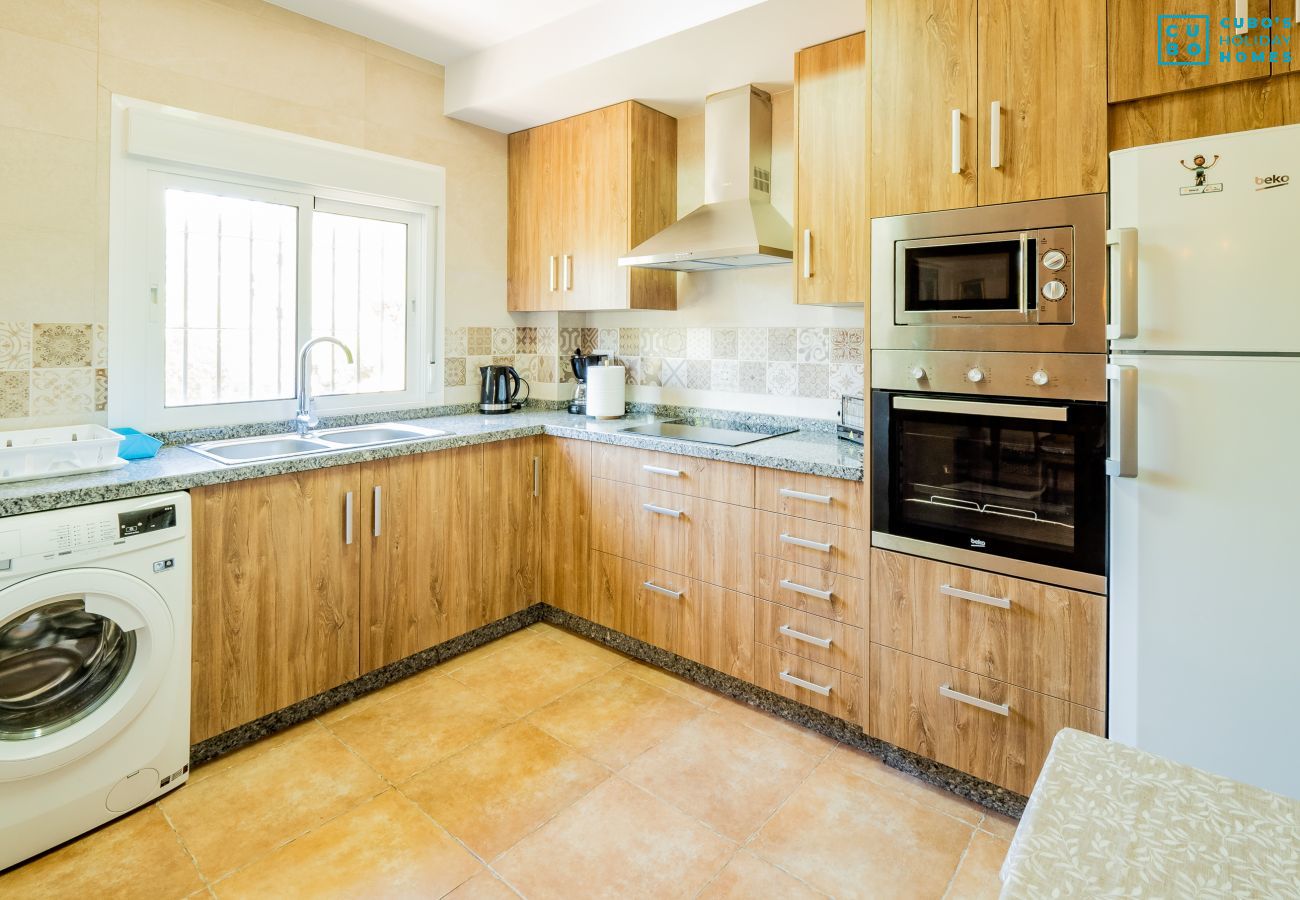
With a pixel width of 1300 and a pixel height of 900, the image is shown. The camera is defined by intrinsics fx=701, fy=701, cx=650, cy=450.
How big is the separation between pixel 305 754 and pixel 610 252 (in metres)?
2.26

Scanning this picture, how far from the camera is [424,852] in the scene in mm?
1771

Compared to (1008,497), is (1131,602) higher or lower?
lower

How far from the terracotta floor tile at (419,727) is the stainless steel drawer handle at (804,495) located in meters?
1.22

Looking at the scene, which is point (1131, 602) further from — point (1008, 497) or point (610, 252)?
point (610, 252)

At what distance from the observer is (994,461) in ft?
6.14

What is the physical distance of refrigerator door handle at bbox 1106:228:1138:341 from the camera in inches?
61.7

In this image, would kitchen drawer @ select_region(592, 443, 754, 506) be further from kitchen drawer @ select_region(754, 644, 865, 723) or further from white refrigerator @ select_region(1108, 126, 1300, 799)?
white refrigerator @ select_region(1108, 126, 1300, 799)

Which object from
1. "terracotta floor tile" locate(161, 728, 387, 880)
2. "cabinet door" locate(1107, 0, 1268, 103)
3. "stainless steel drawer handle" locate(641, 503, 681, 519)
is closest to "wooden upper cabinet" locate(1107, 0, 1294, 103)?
"cabinet door" locate(1107, 0, 1268, 103)

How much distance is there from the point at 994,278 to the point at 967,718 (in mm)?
1200

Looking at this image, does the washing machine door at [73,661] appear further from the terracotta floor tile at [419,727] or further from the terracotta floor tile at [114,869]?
the terracotta floor tile at [419,727]

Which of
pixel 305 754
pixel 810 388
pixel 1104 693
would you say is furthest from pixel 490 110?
pixel 1104 693

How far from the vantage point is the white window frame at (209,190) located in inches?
91.7

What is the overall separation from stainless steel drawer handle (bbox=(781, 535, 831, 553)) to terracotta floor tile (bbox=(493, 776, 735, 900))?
0.88 m

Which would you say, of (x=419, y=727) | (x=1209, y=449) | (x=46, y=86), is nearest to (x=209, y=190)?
(x=46, y=86)
